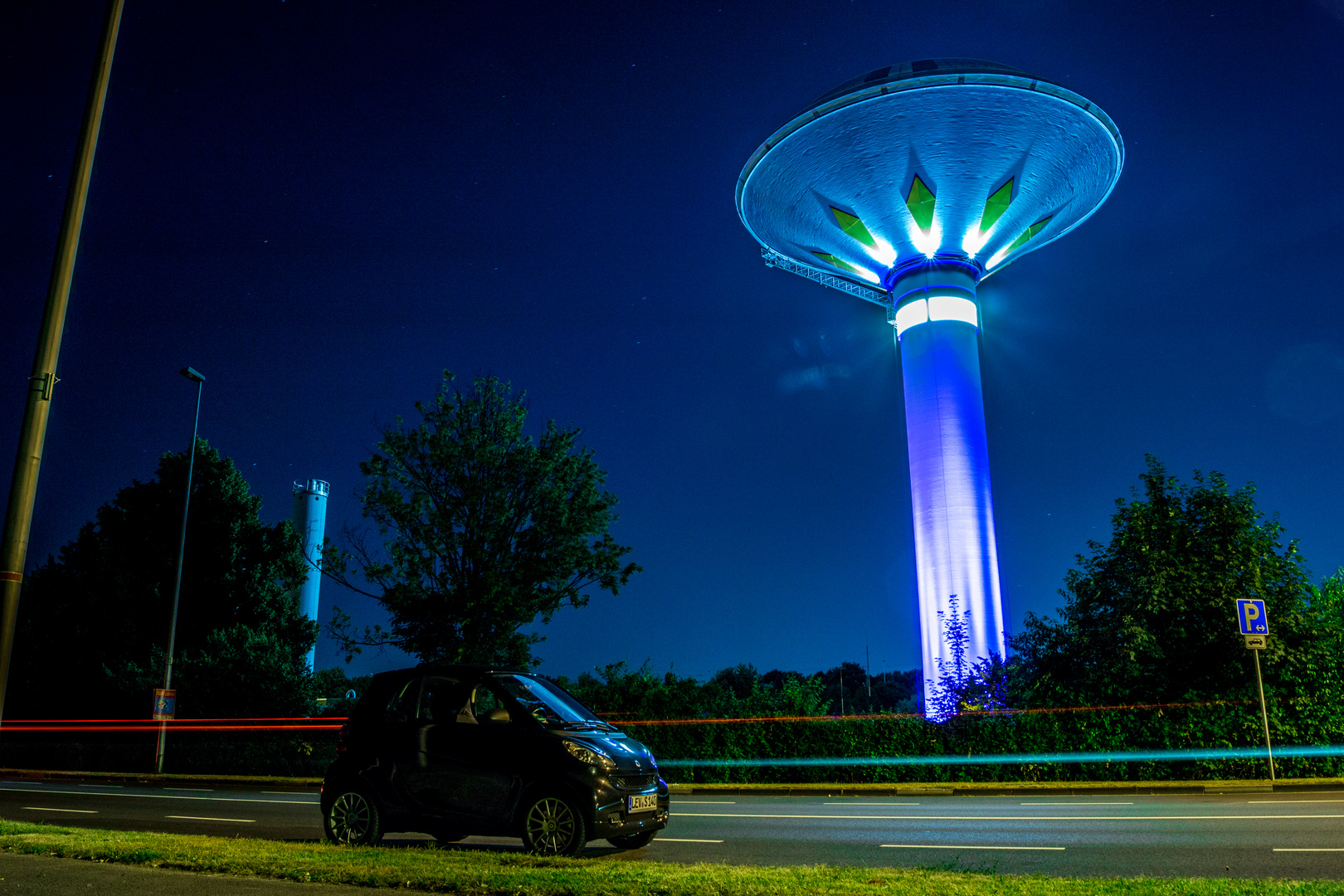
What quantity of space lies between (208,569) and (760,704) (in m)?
27.0

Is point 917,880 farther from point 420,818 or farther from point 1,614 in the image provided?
point 1,614

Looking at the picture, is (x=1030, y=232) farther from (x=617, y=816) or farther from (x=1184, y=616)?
(x=617, y=816)

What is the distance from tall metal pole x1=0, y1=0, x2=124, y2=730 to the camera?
800cm

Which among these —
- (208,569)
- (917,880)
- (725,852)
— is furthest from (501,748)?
(208,569)

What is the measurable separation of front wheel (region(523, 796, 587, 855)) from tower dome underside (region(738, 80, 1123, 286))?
37.2m

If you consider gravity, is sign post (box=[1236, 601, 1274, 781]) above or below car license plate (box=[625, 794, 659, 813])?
above

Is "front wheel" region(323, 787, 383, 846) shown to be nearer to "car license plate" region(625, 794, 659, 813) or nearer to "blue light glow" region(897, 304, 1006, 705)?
"car license plate" region(625, 794, 659, 813)

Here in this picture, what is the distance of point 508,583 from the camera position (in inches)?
1182

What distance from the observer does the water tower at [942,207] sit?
Answer: 41.4 m

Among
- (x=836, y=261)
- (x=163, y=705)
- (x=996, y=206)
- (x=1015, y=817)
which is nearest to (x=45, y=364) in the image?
(x=1015, y=817)

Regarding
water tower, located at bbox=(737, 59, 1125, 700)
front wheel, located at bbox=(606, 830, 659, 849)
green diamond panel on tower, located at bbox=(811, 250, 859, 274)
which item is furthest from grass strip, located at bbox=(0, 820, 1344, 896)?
green diamond panel on tower, located at bbox=(811, 250, 859, 274)

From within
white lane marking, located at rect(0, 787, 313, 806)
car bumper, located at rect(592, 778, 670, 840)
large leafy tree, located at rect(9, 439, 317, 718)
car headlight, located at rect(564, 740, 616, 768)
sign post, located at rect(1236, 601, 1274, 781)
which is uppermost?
large leafy tree, located at rect(9, 439, 317, 718)

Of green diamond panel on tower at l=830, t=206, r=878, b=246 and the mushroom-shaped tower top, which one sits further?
green diamond panel on tower at l=830, t=206, r=878, b=246

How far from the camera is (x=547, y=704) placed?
409 inches
